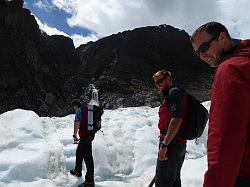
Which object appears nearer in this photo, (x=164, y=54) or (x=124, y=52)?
(x=124, y=52)

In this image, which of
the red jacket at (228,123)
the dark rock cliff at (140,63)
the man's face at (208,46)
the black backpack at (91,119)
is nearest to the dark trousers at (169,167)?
the man's face at (208,46)

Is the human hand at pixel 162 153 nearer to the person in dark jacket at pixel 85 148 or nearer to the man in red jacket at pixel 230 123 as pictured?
the man in red jacket at pixel 230 123

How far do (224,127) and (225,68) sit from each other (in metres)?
0.26

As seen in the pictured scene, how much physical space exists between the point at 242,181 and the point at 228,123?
0.38 m

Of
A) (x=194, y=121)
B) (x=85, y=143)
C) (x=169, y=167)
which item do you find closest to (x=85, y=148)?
(x=85, y=143)

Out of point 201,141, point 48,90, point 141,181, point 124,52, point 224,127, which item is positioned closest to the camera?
point 224,127

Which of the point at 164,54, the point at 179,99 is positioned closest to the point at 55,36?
the point at 164,54

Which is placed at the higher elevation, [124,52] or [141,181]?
[124,52]

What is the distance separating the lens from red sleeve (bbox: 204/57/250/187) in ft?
5.92

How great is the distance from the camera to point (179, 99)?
4539 mm

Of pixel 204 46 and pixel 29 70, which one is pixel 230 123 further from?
pixel 29 70

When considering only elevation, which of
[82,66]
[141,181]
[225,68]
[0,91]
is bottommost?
[141,181]

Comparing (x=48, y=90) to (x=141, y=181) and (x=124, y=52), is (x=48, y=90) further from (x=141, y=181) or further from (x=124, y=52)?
(x=141, y=181)

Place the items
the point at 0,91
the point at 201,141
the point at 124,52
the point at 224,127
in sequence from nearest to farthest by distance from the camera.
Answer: the point at 224,127 → the point at 201,141 → the point at 0,91 → the point at 124,52
